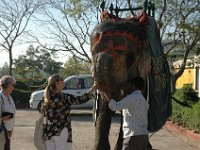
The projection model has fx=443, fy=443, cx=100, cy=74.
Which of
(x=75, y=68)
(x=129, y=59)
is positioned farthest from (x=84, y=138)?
(x=75, y=68)

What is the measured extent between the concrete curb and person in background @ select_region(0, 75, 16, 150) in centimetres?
475

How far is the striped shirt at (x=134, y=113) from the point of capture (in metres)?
4.95

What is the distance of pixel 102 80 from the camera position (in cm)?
518

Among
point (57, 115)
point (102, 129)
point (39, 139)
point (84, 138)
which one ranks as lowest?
point (84, 138)

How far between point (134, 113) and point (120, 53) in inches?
32.7

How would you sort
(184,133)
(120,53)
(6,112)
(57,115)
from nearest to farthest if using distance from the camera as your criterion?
(120,53), (57,115), (6,112), (184,133)

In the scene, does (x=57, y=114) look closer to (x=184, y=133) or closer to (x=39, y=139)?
(x=39, y=139)

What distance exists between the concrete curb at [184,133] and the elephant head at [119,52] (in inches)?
179

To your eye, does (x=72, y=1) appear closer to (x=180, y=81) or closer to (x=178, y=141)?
(x=178, y=141)

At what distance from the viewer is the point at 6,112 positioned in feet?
20.6

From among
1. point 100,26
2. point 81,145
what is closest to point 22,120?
point 81,145

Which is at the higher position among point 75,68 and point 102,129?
point 75,68

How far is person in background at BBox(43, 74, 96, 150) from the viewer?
5883mm

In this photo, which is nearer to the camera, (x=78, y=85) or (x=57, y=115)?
(x=57, y=115)
